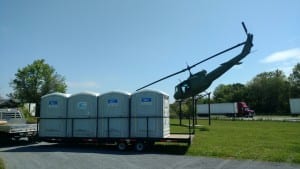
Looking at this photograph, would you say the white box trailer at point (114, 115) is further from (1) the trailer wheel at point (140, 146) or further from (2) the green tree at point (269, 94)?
(2) the green tree at point (269, 94)

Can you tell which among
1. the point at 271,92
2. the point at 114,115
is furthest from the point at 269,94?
the point at 114,115

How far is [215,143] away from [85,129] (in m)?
6.63

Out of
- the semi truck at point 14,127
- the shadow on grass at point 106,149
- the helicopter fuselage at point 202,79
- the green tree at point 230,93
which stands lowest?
the shadow on grass at point 106,149

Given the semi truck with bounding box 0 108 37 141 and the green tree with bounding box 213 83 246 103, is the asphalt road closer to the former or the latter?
the semi truck with bounding box 0 108 37 141

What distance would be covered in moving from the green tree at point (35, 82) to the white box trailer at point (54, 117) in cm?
4750

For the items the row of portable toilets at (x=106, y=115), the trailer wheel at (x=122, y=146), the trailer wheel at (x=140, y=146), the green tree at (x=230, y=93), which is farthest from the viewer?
the green tree at (x=230, y=93)

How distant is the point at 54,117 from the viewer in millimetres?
18125

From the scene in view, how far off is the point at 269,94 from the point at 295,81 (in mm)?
8995

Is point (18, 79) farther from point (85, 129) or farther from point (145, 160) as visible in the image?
point (145, 160)

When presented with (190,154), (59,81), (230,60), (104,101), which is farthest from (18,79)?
(190,154)

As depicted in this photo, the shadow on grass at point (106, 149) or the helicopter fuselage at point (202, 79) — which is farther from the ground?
the helicopter fuselage at point (202, 79)

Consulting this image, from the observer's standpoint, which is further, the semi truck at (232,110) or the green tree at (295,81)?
the green tree at (295,81)

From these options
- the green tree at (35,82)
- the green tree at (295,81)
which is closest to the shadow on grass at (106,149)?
the green tree at (35,82)

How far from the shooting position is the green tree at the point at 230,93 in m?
113
